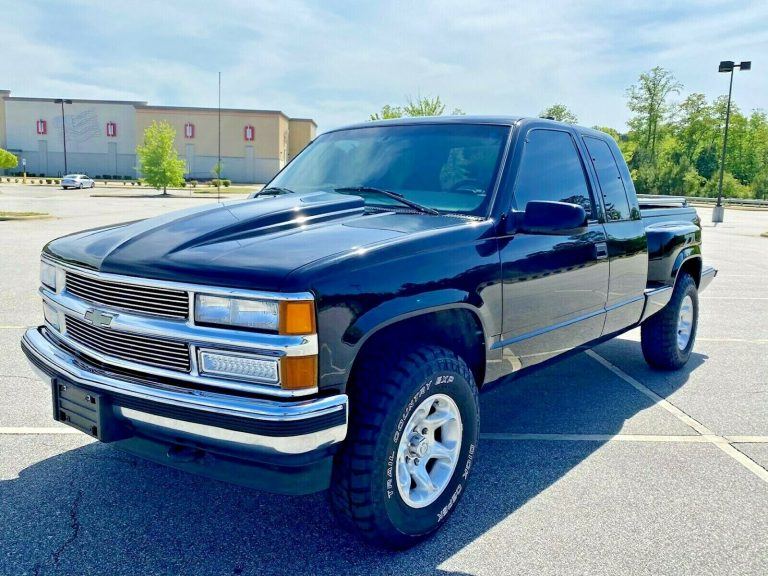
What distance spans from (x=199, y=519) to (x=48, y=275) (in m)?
1.42

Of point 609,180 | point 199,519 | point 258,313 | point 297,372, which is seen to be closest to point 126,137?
point 609,180

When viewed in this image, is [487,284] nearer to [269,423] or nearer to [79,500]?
[269,423]

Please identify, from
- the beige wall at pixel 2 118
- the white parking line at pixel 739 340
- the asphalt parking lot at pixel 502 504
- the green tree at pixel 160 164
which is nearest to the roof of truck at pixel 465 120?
the asphalt parking lot at pixel 502 504

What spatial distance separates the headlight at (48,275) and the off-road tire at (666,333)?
4.52 m

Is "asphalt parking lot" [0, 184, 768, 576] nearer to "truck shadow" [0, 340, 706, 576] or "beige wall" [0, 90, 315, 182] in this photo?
"truck shadow" [0, 340, 706, 576]

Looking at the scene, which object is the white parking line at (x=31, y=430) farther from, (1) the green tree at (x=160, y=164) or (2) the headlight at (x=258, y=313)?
(1) the green tree at (x=160, y=164)

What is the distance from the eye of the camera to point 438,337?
317cm

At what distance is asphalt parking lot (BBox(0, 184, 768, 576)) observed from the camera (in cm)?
279

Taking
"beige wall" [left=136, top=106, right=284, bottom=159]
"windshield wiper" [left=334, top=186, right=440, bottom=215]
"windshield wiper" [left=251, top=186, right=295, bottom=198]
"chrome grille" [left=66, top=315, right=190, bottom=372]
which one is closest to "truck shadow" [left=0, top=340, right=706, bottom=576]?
"chrome grille" [left=66, top=315, right=190, bottom=372]

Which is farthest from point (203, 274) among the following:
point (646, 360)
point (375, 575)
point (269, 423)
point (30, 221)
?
point (30, 221)

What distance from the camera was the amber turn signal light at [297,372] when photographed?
2.34m

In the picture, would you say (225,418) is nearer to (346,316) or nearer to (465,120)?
(346,316)

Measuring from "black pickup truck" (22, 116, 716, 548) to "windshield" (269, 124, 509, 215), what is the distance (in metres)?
0.01

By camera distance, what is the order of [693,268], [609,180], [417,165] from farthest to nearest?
[693,268] < [609,180] < [417,165]
